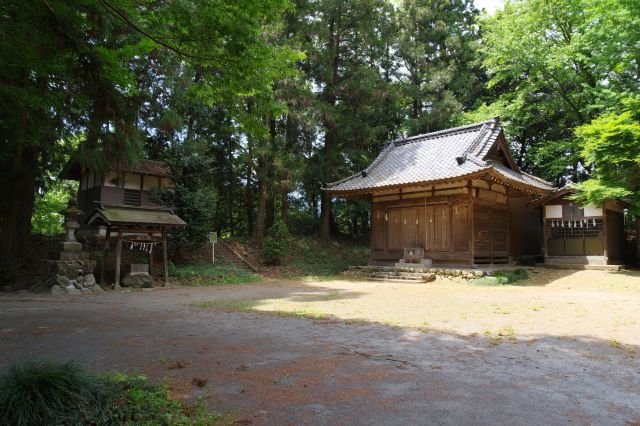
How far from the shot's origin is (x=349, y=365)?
13.9 ft

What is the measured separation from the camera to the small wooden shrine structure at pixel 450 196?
16.1 meters

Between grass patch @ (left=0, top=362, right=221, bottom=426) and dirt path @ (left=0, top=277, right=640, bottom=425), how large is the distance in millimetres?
362

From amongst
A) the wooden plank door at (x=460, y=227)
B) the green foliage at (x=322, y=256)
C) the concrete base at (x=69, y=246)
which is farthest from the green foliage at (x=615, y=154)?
the concrete base at (x=69, y=246)

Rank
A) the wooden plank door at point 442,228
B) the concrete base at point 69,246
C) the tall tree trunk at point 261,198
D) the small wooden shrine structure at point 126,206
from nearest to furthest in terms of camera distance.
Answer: the concrete base at point 69,246 → the small wooden shrine structure at point 126,206 → the wooden plank door at point 442,228 → the tall tree trunk at point 261,198

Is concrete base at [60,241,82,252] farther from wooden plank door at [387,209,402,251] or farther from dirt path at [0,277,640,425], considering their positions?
wooden plank door at [387,209,402,251]

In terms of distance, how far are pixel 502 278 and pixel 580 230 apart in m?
6.78

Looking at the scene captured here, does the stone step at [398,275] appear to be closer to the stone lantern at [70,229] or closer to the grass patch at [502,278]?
the grass patch at [502,278]

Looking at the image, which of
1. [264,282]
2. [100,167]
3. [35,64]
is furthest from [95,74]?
[264,282]

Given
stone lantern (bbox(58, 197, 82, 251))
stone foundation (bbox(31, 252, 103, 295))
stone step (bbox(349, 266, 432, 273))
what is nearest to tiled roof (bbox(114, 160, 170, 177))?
stone lantern (bbox(58, 197, 82, 251))

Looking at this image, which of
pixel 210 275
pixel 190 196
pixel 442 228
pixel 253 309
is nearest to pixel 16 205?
pixel 190 196

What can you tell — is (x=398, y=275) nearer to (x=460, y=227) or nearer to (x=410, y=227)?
(x=410, y=227)

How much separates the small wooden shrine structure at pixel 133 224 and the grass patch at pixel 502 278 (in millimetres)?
11119

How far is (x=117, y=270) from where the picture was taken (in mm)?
13320

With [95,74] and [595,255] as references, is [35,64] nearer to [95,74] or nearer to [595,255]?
[95,74]
